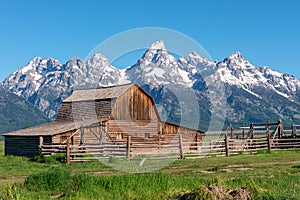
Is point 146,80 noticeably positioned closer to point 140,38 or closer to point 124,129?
point 140,38

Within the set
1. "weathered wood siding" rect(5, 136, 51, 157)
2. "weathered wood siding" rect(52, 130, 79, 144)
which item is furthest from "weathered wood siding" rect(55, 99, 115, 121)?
"weathered wood siding" rect(5, 136, 51, 157)

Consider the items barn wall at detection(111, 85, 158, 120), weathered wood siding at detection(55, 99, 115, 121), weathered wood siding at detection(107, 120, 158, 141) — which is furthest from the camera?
barn wall at detection(111, 85, 158, 120)

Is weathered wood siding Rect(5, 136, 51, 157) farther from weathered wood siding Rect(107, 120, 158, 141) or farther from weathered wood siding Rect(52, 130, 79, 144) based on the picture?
weathered wood siding Rect(107, 120, 158, 141)

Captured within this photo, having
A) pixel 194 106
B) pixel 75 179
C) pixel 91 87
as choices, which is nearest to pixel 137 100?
pixel 91 87

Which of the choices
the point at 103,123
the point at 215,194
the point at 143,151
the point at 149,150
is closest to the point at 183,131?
the point at 143,151

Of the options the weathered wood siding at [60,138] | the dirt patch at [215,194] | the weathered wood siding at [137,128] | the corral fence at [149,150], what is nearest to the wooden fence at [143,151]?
the corral fence at [149,150]

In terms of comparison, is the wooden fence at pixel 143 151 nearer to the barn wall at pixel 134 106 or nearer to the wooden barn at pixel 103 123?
the wooden barn at pixel 103 123

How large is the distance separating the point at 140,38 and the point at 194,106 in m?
7.34

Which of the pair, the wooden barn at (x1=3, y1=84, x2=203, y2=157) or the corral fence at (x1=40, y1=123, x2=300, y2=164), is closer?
the corral fence at (x1=40, y1=123, x2=300, y2=164)

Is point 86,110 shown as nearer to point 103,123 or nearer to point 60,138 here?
point 103,123

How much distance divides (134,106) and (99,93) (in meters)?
4.94

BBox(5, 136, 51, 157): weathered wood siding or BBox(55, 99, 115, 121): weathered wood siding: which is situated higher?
BBox(55, 99, 115, 121): weathered wood siding

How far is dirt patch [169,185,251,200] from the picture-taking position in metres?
13.3

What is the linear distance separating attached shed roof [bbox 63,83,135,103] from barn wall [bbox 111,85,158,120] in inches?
29.1
